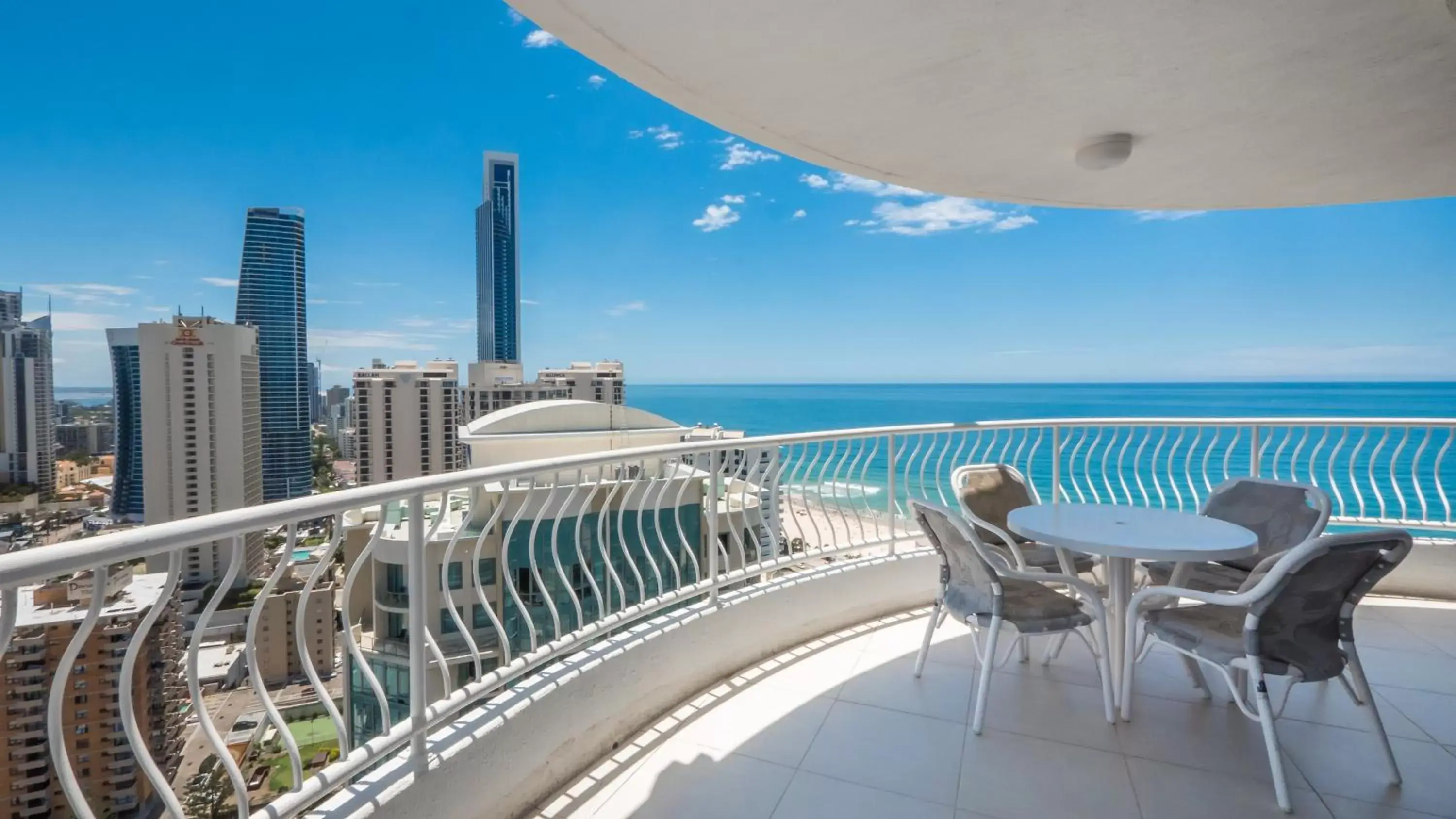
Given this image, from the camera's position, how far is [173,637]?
159cm

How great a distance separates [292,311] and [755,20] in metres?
20.4

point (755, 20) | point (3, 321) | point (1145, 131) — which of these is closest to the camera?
point (755, 20)

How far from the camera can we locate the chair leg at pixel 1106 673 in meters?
2.64

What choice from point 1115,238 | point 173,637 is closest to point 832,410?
point 1115,238

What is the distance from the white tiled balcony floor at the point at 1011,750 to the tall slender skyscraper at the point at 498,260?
33.3 m

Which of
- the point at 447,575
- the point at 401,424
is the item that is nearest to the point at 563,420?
the point at 401,424

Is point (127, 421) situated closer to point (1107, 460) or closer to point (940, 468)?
point (940, 468)

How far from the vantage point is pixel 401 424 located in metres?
14.3

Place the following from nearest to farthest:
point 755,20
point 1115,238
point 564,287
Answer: point 755,20 < point 1115,238 < point 564,287

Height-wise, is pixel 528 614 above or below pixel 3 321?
below

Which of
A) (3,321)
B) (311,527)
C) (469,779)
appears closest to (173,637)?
(311,527)

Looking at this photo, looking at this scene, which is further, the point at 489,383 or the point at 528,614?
the point at 489,383

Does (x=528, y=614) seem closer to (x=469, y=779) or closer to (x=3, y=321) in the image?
(x=469, y=779)

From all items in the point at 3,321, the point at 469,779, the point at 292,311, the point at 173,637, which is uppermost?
the point at 292,311
